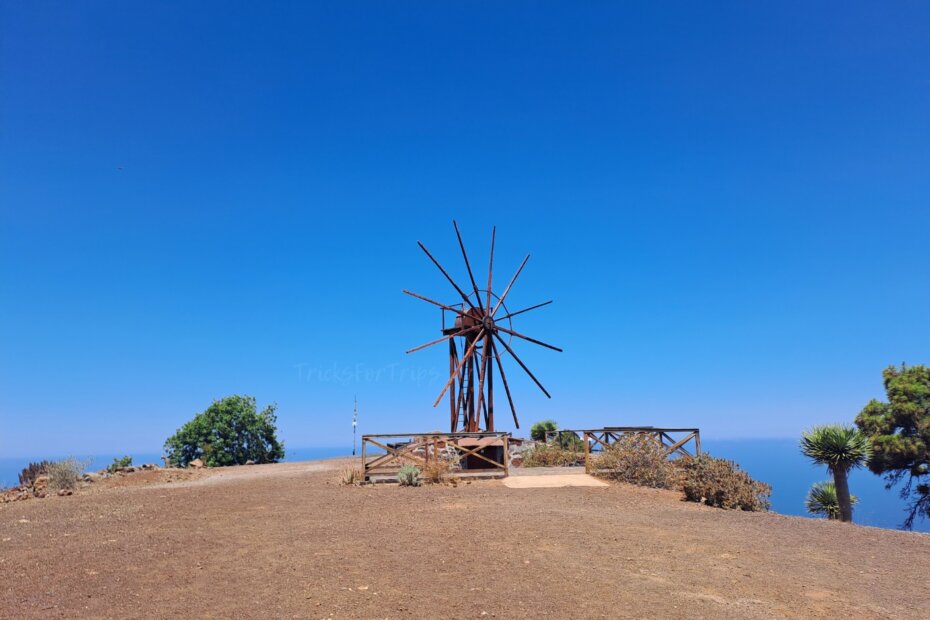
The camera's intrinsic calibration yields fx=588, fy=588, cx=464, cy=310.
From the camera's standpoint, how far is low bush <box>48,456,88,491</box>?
55.2 ft

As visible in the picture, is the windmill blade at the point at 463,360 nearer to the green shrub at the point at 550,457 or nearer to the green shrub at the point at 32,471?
the green shrub at the point at 550,457

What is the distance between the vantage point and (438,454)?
688 inches

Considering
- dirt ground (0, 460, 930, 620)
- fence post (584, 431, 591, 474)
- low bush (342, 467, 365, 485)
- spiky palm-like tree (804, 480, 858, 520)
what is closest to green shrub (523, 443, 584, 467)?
fence post (584, 431, 591, 474)

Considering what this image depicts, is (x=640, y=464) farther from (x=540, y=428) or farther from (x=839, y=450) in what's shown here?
(x=540, y=428)

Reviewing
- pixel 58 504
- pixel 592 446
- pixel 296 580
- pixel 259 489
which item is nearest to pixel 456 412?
pixel 592 446

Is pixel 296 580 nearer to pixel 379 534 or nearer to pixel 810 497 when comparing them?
pixel 379 534

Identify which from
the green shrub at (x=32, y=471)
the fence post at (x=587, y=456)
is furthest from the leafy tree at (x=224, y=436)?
the fence post at (x=587, y=456)

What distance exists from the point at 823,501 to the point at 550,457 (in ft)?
30.2

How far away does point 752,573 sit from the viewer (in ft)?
24.7

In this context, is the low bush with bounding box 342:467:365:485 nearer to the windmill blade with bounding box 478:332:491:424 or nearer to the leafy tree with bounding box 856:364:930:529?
the windmill blade with bounding box 478:332:491:424

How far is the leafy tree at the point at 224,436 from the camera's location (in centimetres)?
3133

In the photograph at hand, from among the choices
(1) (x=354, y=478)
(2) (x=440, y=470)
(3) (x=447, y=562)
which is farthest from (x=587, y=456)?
(3) (x=447, y=562)

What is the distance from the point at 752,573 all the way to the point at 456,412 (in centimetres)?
1504

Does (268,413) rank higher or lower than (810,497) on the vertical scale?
higher
